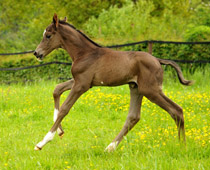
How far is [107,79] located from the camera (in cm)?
493

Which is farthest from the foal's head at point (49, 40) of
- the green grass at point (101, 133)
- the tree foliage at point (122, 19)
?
the tree foliage at point (122, 19)

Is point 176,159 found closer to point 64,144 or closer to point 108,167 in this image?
point 108,167

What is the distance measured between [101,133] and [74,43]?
212 cm

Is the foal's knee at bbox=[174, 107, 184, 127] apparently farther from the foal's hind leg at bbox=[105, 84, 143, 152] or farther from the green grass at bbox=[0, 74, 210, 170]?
the foal's hind leg at bbox=[105, 84, 143, 152]

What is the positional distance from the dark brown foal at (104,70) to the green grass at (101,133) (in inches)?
13.7

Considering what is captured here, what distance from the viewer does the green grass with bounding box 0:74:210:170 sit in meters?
4.52

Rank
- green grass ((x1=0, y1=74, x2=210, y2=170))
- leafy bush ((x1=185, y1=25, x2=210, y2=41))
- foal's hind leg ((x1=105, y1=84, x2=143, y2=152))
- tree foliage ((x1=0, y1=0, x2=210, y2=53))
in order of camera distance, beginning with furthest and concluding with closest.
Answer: tree foliage ((x1=0, y1=0, x2=210, y2=53)) < leafy bush ((x1=185, y1=25, x2=210, y2=41)) < foal's hind leg ((x1=105, y1=84, x2=143, y2=152)) < green grass ((x1=0, y1=74, x2=210, y2=170))

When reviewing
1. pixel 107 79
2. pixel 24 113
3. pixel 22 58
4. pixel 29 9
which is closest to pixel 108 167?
pixel 107 79

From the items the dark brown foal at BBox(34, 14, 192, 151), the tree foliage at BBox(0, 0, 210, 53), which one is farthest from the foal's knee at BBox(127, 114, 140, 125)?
the tree foliage at BBox(0, 0, 210, 53)

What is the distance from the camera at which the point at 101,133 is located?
6594 millimetres

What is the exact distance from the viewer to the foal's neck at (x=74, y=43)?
17.0 ft

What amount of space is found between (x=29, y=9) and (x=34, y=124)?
22787 millimetres

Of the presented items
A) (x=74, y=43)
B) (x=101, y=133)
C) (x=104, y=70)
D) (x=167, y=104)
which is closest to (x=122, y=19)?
(x=101, y=133)

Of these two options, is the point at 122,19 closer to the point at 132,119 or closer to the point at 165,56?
the point at 165,56
